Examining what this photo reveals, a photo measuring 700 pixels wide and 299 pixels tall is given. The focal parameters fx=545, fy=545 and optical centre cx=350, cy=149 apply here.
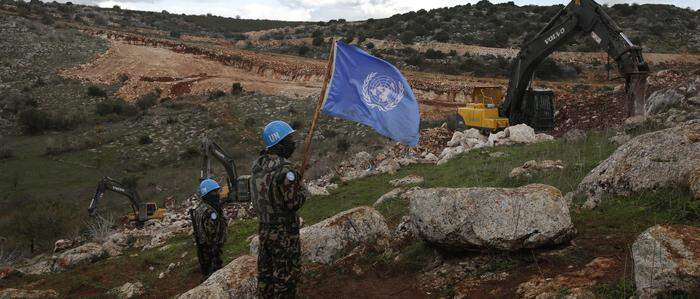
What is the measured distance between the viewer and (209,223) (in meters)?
6.97

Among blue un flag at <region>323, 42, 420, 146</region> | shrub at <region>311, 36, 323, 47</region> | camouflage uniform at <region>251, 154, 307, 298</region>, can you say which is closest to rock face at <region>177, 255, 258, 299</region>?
camouflage uniform at <region>251, 154, 307, 298</region>

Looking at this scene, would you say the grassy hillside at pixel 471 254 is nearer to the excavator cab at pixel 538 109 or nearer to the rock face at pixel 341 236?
the rock face at pixel 341 236

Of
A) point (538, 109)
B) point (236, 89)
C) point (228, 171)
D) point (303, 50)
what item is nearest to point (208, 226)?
point (228, 171)

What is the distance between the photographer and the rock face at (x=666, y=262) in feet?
12.6

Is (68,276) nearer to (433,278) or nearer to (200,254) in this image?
(200,254)

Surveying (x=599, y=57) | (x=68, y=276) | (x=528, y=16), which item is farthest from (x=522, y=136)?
(x=528, y=16)

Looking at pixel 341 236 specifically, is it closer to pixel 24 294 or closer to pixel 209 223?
pixel 209 223

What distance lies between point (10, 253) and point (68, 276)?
617 cm

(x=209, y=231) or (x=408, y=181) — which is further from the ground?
(x=209, y=231)

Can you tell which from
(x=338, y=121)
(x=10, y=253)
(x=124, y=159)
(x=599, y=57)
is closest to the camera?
(x=10, y=253)

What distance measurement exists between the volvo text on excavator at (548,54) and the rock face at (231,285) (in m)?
12.6

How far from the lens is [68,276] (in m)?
11.9

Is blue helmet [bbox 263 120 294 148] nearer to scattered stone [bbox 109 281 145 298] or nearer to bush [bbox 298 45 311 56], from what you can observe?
scattered stone [bbox 109 281 145 298]

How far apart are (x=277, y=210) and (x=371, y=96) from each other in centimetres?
195
